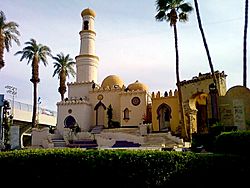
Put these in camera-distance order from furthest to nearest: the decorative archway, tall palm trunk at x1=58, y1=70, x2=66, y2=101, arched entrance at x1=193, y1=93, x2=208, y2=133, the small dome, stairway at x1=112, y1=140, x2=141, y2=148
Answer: tall palm trunk at x1=58, y1=70, x2=66, y2=101, arched entrance at x1=193, y1=93, x2=208, y2=133, the decorative archway, stairway at x1=112, y1=140, x2=141, y2=148, the small dome

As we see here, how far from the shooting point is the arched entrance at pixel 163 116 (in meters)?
36.9

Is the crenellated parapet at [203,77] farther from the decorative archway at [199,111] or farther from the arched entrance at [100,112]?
the arched entrance at [100,112]

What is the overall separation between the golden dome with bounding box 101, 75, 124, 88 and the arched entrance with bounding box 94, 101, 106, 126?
10.3 ft

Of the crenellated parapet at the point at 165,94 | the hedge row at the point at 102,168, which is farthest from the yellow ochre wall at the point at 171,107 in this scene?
the hedge row at the point at 102,168

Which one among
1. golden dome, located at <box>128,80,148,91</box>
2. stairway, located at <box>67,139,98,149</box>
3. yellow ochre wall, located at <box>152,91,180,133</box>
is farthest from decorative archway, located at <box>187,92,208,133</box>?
stairway, located at <box>67,139,98,149</box>

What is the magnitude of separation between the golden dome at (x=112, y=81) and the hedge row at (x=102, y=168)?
114ft

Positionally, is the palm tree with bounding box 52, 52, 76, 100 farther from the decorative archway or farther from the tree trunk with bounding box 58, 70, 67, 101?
the decorative archway

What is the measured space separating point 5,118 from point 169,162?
22.5 metres

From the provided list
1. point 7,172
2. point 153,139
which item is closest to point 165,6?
point 153,139

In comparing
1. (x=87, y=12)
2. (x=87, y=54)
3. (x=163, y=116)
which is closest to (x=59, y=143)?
(x=163, y=116)

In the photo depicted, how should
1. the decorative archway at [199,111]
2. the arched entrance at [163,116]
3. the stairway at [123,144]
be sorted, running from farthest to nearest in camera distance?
1. the arched entrance at [163,116]
2. the decorative archway at [199,111]
3. the stairway at [123,144]

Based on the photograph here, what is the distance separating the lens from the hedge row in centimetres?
934

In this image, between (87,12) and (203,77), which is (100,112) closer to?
(87,12)

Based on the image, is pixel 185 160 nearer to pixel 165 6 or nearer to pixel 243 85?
pixel 243 85
